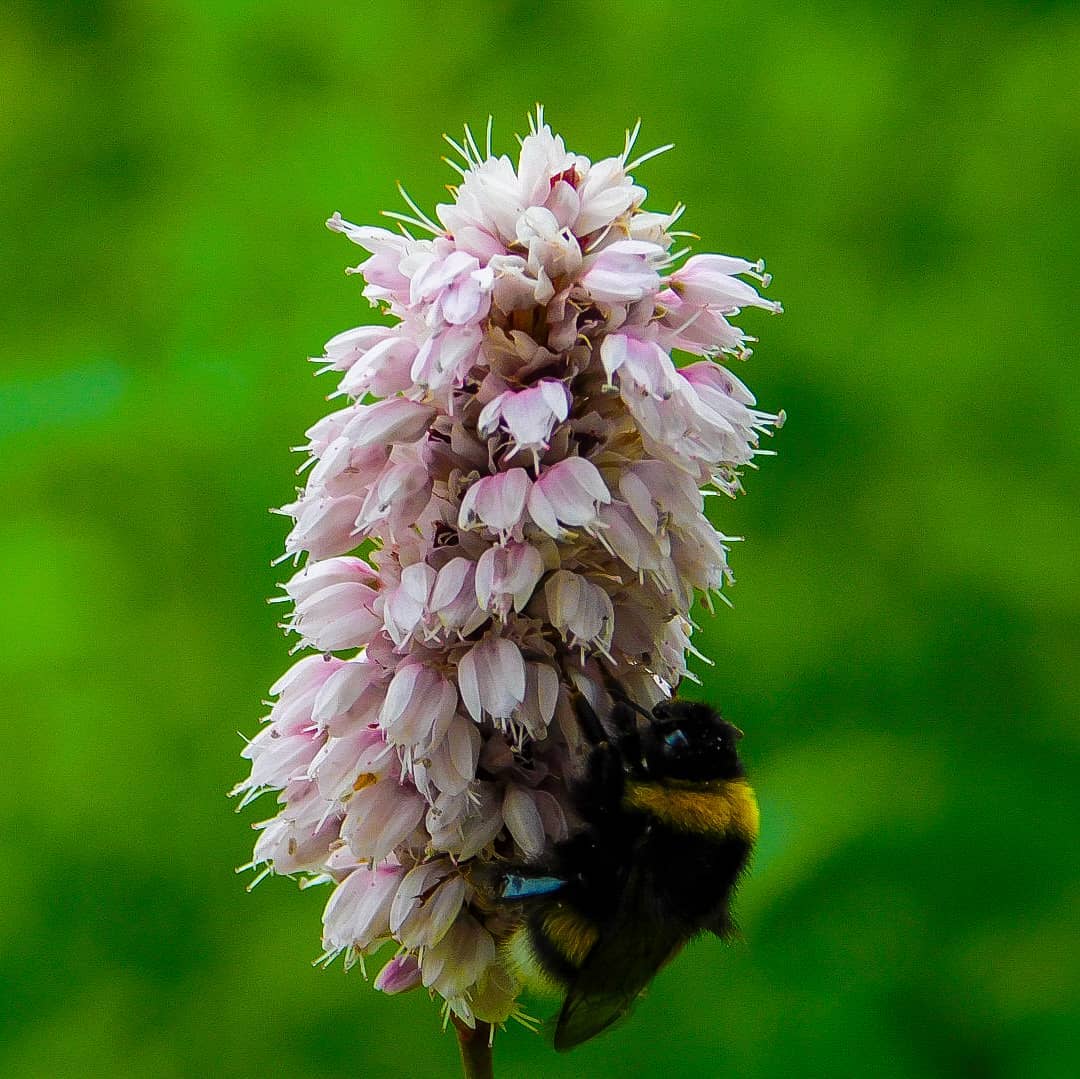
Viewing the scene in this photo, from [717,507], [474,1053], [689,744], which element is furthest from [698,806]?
[717,507]

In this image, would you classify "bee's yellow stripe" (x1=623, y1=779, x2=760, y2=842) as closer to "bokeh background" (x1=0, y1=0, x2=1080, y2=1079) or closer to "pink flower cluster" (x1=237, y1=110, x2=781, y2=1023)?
"pink flower cluster" (x1=237, y1=110, x2=781, y2=1023)

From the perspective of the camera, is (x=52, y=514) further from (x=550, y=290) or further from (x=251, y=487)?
(x=550, y=290)

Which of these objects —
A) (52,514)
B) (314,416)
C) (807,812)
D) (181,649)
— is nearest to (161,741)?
(181,649)

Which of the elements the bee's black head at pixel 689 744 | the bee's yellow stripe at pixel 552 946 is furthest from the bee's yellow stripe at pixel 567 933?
the bee's black head at pixel 689 744

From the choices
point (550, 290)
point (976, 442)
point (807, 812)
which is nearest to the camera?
point (550, 290)

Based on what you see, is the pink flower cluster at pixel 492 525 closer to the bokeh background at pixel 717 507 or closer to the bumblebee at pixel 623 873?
the bumblebee at pixel 623 873

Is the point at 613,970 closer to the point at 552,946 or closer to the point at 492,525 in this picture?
the point at 552,946
